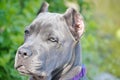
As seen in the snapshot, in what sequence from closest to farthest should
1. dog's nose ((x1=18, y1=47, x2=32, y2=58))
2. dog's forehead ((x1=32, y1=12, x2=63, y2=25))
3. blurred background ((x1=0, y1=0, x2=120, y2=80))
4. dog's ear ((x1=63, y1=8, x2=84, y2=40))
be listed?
dog's nose ((x1=18, y1=47, x2=32, y2=58)), dog's forehead ((x1=32, y1=12, x2=63, y2=25)), dog's ear ((x1=63, y1=8, x2=84, y2=40)), blurred background ((x1=0, y1=0, x2=120, y2=80))

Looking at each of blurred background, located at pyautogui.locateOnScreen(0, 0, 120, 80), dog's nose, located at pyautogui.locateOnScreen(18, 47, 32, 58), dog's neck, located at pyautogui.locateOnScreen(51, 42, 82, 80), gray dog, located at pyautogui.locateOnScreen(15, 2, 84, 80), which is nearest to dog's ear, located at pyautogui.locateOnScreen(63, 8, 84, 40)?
gray dog, located at pyautogui.locateOnScreen(15, 2, 84, 80)

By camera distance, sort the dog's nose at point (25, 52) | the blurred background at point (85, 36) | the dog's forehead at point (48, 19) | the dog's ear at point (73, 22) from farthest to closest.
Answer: the blurred background at point (85, 36) < the dog's ear at point (73, 22) < the dog's forehead at point (48, 19) < the dog's nose at point (25, 52)

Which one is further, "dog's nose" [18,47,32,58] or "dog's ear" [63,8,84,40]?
"dog's ear" [63,8,84,40]

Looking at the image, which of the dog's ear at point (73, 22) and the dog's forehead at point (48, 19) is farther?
the dog's ear at point (73, 22)

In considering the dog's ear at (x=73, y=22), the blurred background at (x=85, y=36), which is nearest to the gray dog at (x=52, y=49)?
the dog's ear at (x=73, y=22)

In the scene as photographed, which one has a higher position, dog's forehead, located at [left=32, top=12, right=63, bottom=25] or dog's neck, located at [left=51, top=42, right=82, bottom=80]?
dog's forehead, located at [left=32, top=12, right=63, bottom=25]

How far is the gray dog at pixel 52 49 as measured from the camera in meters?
4.63

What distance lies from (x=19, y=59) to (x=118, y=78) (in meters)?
3.96

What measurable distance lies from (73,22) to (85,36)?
10.1 feet

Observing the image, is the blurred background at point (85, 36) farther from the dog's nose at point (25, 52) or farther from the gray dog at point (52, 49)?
the dog's nose at point (25, 52)

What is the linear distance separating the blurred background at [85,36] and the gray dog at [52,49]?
1.03 m

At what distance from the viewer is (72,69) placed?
4941mm

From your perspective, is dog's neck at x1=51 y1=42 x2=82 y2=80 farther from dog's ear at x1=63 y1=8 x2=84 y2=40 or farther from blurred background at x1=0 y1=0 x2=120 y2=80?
blurred background at x1=0 y1=0 x2=120 y2=80

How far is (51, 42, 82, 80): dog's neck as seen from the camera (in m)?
4.91
